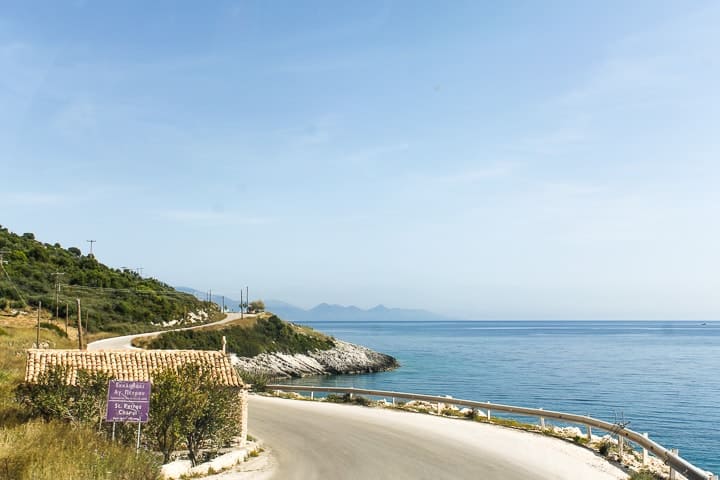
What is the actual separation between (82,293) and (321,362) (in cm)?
3754

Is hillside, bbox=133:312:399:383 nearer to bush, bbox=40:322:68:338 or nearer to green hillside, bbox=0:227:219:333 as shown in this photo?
green hillside, bbox=0:227:219:333

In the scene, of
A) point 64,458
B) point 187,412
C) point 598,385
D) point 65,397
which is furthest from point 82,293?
point 64,458

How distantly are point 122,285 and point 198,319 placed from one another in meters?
15.2

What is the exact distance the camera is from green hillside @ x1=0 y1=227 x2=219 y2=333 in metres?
72.1

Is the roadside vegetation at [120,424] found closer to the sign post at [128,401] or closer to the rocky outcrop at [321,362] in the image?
the sign post at [128,401]

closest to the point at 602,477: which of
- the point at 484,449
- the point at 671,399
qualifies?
the point at 484,449

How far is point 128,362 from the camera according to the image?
25.6 m

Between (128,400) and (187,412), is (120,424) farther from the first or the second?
(128,400)

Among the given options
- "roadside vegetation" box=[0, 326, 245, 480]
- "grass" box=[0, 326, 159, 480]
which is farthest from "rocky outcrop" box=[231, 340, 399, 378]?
"grass" box=[0, 326, 159, 480]

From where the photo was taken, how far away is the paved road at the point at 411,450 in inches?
744

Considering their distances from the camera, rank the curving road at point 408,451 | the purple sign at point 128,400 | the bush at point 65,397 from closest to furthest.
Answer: the purple sign at point 128,400
the curving road at point 408,451
the bush at point 65,397

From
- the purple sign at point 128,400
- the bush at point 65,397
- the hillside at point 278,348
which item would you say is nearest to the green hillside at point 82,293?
the hillside at point 278,348

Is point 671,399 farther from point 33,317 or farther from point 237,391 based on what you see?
point 33,317

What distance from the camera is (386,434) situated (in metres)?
26.0
